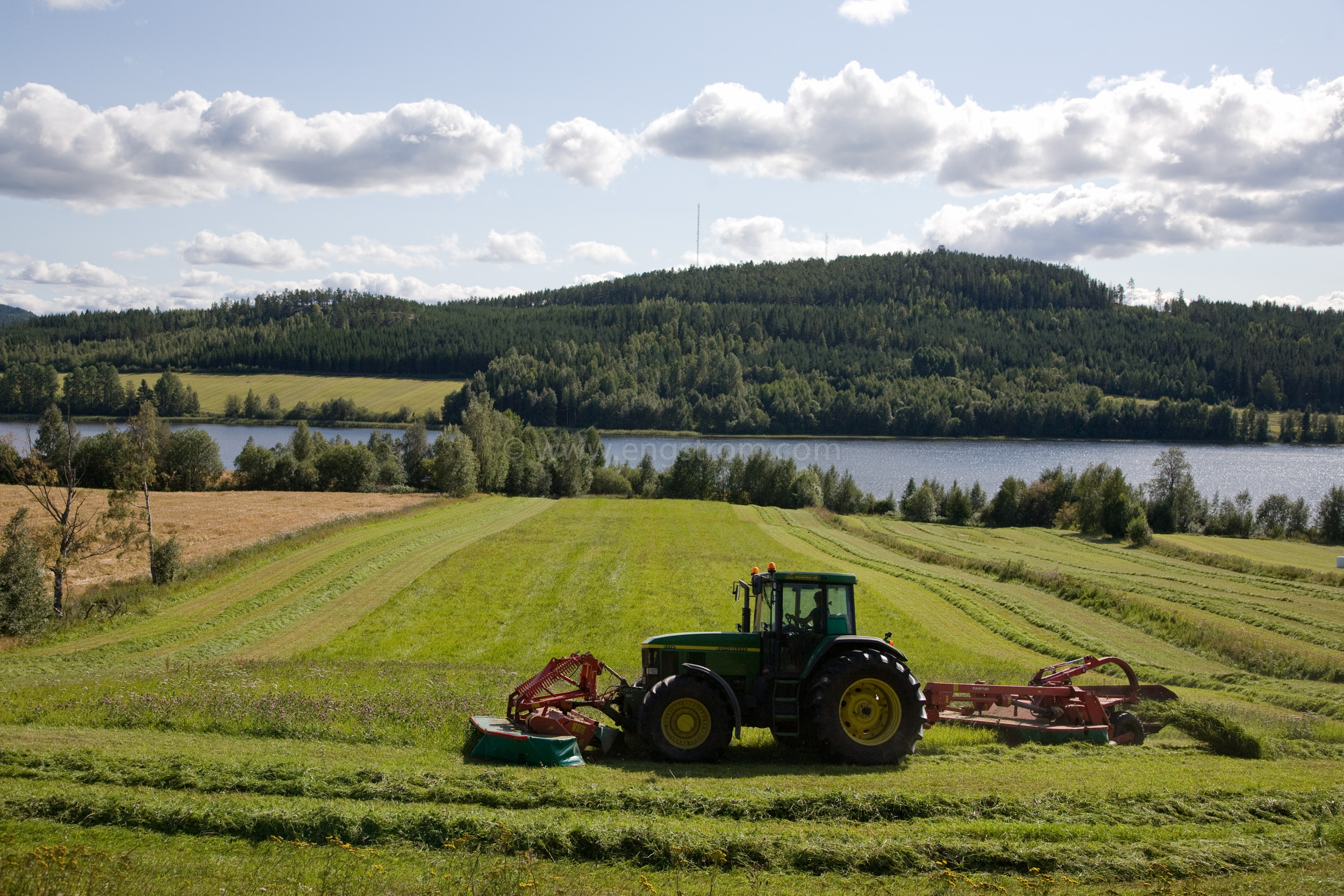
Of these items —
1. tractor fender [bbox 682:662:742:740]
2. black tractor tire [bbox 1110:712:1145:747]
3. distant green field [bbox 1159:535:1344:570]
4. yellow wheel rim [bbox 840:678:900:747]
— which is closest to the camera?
tractor fender [bbox 682:662:742:740]

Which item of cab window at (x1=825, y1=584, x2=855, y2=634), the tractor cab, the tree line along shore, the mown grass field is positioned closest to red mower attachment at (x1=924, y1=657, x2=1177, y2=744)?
the mown grass field

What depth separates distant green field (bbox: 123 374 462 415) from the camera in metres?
141

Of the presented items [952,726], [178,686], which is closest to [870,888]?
[952,726]

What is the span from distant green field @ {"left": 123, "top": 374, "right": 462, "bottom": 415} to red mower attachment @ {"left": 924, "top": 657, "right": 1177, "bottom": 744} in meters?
133

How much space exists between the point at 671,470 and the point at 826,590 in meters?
70.5

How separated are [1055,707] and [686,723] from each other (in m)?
6.06

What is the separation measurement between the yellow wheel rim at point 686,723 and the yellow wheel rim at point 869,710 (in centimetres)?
183

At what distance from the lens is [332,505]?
5872cm

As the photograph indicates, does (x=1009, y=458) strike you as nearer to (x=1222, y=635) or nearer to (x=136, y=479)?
(x=1222, y=635)

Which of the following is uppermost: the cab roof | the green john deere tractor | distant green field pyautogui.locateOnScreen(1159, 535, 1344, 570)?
the cab roof

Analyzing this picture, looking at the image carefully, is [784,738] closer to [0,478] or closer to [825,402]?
[0,478]

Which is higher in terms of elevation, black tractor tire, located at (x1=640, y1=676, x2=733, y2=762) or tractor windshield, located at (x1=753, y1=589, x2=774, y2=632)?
tractor windshield, located at (x1=753, y1=589, x2=774, y2=632)

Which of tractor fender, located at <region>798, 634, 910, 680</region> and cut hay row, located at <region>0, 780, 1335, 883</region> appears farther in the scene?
tractor fender, located at <region>798, 634, 910, 680</region>

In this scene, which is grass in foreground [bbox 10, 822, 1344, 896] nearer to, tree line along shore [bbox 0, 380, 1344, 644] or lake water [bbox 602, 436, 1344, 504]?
tree line along shore [bbox 0, 380, 1344, 644]
